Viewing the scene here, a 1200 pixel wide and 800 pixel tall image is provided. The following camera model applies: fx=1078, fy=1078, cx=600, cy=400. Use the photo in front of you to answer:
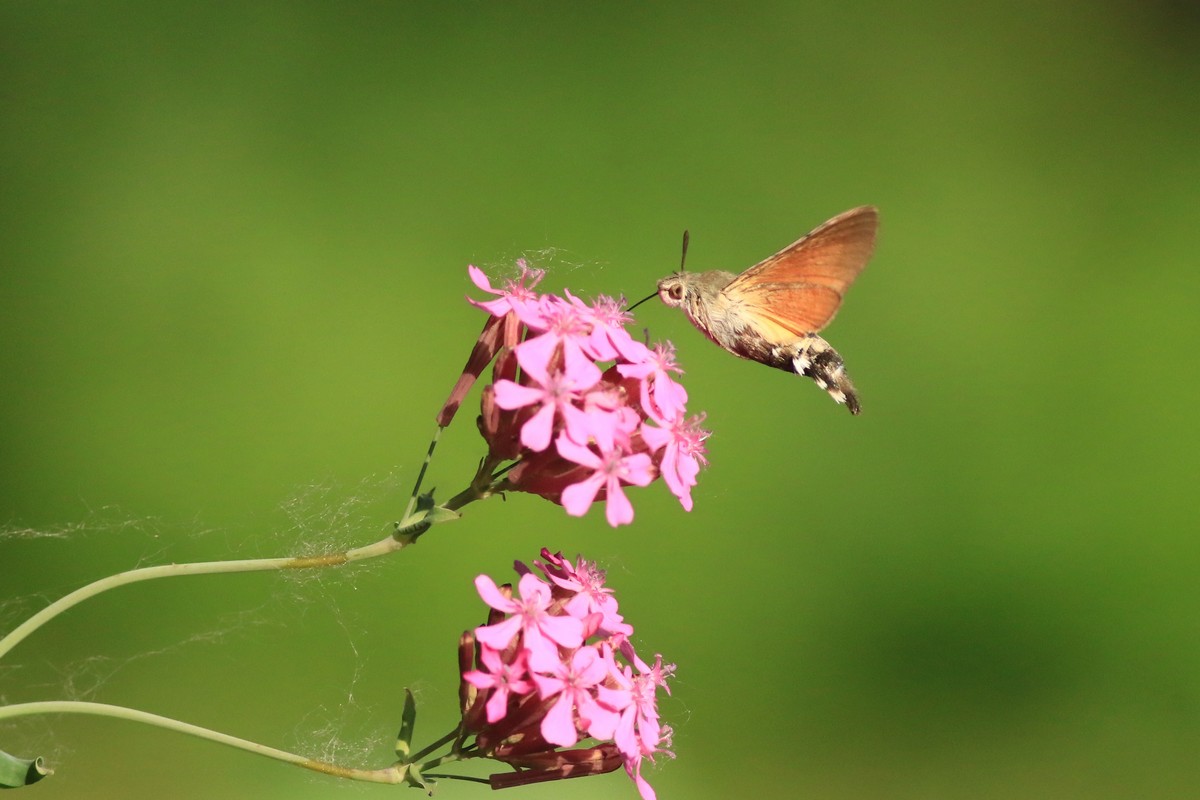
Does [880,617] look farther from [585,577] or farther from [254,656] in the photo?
[585,577]

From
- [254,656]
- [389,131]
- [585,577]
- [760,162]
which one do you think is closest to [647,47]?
[760,162]

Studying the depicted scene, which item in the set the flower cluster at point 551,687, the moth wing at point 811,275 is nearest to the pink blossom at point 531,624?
the flower cluster at point 551,687

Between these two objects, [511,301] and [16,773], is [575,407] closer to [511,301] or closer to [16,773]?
[511,301]

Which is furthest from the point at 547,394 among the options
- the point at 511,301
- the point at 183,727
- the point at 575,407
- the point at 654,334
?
the point at 654,334

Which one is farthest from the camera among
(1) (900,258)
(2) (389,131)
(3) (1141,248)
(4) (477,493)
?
(3) (1141,248)

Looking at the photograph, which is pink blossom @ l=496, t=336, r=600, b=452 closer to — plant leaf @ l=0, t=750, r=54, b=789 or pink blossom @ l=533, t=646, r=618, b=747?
pink blossom @ l=533, t=646, r=618, b=747

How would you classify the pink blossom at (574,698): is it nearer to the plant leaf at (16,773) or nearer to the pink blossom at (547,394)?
the pink blossom at (547,394)
